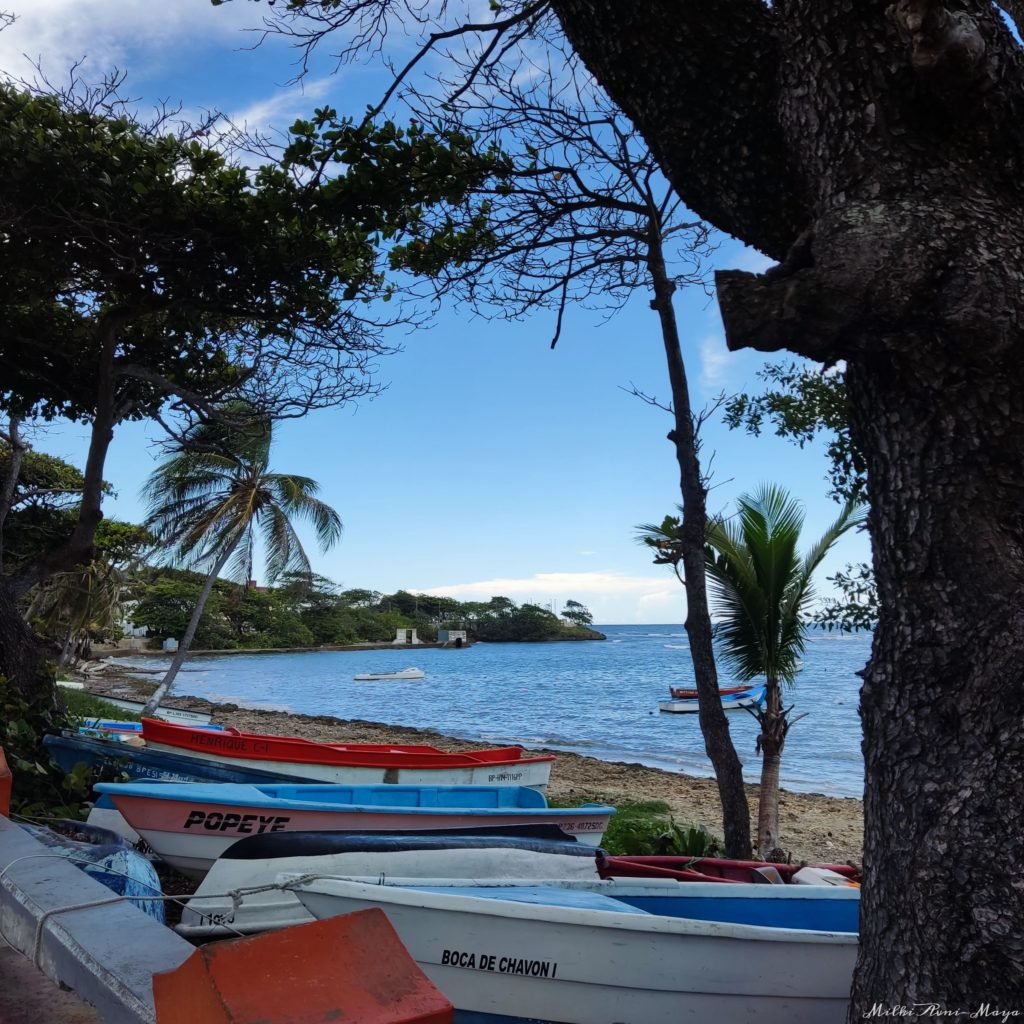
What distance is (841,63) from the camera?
2463mm

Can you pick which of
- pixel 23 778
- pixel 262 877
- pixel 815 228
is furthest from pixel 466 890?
pixel 23 778

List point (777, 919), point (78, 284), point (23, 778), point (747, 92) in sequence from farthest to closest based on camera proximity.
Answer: point (78, 284)
point (23, 778)
point (777, 919)
point (747, 92)

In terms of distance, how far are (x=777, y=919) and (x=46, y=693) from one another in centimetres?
706

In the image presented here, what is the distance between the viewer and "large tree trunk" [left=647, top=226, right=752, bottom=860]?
19.5ft

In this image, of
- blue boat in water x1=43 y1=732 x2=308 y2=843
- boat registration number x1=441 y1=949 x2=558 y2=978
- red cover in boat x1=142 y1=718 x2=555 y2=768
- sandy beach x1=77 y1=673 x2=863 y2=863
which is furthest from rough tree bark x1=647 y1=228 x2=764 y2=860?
sandy beach x1=77 y1=673 x2=863 y2=863

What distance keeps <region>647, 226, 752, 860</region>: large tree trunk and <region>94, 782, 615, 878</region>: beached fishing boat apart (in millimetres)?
1618

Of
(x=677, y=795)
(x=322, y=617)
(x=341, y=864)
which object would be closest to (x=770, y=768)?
(x=341, y=864)

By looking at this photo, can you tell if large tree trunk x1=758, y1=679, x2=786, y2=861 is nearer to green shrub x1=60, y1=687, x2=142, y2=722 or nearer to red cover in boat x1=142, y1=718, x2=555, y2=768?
red cover in boat x1=142, y1=718, x2=555, y2=768

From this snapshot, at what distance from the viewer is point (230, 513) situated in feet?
60.2

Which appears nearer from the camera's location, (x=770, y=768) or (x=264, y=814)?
(x=264, y=814)

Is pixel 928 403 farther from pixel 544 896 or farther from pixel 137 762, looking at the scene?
pixel 137 762

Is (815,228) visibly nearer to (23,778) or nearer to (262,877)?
(262,877)

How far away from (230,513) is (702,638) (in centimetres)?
1432

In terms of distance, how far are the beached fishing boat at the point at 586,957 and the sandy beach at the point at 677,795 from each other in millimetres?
7009
